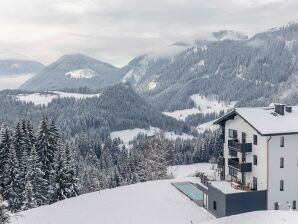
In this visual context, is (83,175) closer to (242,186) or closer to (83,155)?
(83,155)

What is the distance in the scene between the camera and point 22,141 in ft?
252

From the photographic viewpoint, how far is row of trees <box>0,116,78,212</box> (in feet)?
231

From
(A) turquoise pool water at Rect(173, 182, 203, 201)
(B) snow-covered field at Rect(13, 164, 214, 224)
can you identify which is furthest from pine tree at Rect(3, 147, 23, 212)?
(A) turquoise pool water at Rect(173, 182, 203, 201)

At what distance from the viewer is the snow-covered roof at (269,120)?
53.6 m

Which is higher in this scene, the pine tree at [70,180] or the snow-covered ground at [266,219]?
the snow-covered ground at [266,219]

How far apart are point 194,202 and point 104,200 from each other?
12587 mm

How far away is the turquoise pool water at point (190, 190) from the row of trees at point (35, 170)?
18.7 metres

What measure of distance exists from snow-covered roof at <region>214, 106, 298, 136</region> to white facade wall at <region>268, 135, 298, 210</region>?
0.99 m

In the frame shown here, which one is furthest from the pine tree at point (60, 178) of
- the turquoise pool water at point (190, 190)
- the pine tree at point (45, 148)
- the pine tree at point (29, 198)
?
the turquoise pool water at point (190, 190)

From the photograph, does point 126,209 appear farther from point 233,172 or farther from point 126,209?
point 233,172

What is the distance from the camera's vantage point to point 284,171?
5391 centimetres

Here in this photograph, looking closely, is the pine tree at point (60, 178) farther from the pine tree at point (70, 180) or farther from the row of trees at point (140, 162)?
the row of trees at point (140, 162)

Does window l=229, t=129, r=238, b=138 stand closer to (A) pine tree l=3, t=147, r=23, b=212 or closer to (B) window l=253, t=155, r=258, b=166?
(B) window l=253, t=155, r=258, b=166

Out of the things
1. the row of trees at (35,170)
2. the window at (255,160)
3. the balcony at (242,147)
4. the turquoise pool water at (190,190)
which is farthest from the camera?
the row of trees at (35,170)
